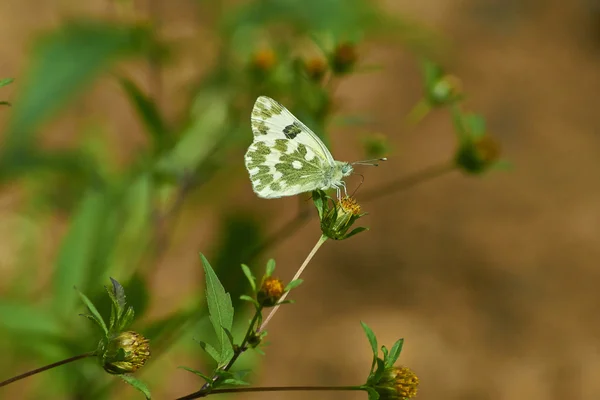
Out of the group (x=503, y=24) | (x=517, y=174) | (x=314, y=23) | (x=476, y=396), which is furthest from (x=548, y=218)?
(x=314, y=23)

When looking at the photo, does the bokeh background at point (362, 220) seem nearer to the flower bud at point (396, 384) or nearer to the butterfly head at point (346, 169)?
the butterfly head at point (346, 169)

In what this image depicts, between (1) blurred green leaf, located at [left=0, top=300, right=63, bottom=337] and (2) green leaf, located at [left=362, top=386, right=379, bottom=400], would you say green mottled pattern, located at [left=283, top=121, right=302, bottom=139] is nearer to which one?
(2) green leaf, located at [left=362, top=386, right=379, bottom=400]

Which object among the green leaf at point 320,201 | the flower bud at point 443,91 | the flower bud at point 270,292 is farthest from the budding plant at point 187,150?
the flower bud at point 270,292

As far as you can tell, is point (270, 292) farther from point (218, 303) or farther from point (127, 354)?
point (127, 354)

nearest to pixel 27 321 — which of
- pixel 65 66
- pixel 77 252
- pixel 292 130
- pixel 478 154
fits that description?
pixel 77 252

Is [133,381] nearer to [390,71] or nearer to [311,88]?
[311,88]
